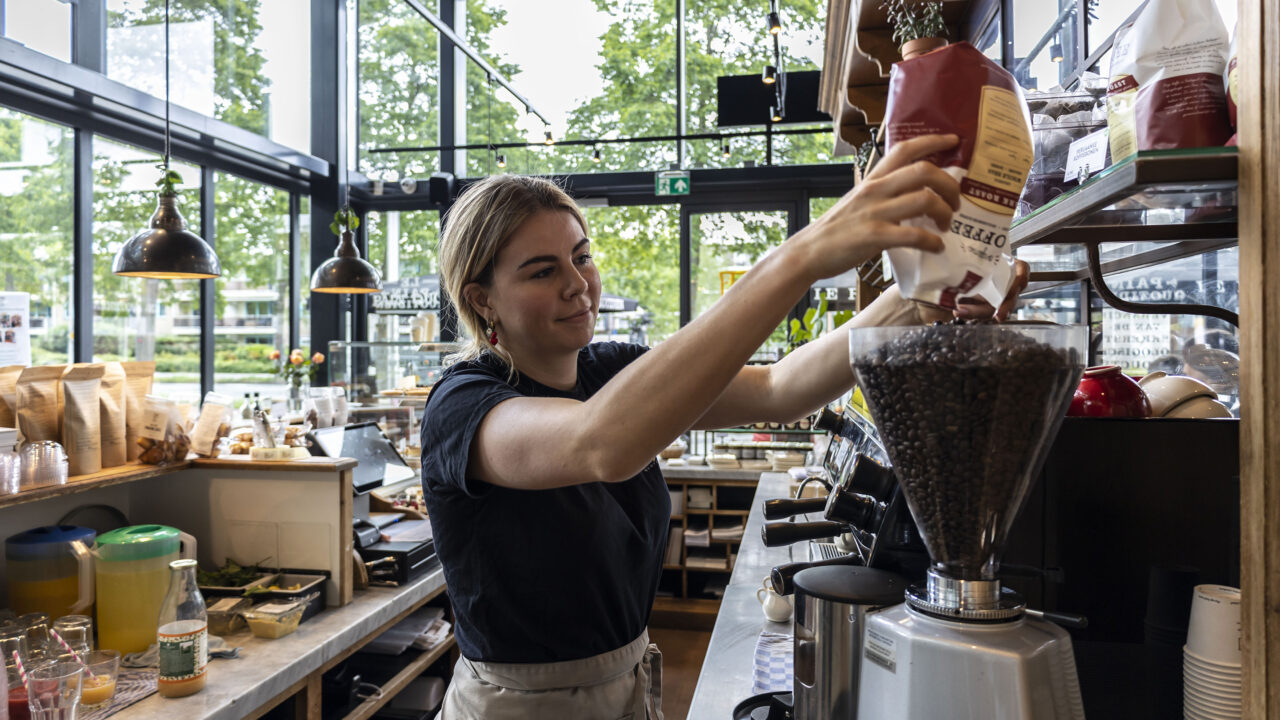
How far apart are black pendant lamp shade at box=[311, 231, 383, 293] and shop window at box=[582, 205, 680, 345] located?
7.89 feet

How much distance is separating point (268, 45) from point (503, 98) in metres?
2.17

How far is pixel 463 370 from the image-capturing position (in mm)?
1209

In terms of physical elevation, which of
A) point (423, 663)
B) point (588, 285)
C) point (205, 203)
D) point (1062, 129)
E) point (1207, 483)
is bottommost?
point (423, 663)

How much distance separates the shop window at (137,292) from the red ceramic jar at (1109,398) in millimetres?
5100

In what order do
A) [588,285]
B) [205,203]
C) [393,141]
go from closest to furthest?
[588,285] < [205,203] < [393,141]

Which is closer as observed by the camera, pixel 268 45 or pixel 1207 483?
pixel 1207 483

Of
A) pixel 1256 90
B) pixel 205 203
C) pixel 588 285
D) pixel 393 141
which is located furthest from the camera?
pixel 393 141

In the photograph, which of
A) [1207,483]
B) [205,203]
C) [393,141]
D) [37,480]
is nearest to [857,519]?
[1207,483]

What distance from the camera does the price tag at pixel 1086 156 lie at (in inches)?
32.8

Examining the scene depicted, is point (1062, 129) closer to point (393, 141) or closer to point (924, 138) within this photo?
point (924, 138)

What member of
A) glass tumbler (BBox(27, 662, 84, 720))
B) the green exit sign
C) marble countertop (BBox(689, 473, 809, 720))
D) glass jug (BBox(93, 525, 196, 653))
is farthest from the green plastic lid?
the green exit sign

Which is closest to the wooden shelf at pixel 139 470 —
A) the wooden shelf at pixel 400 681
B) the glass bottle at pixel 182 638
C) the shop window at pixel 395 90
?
the glass bottle at pixel 182 638

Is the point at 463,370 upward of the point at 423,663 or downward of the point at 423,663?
upward

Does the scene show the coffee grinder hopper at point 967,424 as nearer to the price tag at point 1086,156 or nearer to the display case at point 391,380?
the price tag at point 1086,156
